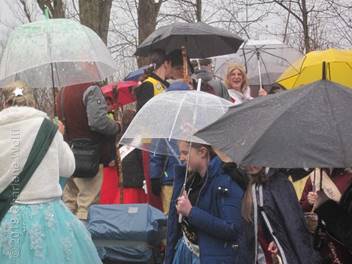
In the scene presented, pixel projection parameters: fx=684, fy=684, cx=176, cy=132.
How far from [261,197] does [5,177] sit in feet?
6.00

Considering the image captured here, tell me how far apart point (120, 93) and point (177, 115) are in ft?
11.4

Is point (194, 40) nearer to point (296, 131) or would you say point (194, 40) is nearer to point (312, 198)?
point (312, 198)

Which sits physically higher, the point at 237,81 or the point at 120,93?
the point at 237,81

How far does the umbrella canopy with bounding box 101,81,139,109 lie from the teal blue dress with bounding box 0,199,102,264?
10.3ft

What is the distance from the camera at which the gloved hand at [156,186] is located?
6070mm

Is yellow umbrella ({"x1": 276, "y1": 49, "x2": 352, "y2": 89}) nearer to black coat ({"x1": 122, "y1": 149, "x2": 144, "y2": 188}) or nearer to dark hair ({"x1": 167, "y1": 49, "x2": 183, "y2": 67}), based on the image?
dark hair ({"x1": 167, "y1": 49, "x2": 183, "y2": 67})

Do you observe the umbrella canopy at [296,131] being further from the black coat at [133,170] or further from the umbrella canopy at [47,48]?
the black coat at [133,170]

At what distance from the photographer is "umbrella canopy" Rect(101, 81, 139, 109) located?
8.05 metres

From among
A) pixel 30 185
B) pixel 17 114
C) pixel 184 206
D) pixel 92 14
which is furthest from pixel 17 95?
pixel 92 14

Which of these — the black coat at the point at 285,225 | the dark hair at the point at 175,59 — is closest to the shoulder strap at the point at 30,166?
the black coat at the point at 285,225

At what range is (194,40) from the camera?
729 cm

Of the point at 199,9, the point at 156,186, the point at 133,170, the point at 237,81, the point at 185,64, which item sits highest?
the point at 185,64

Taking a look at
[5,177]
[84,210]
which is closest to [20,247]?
[5,177]

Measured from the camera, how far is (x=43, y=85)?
5.87 meters
